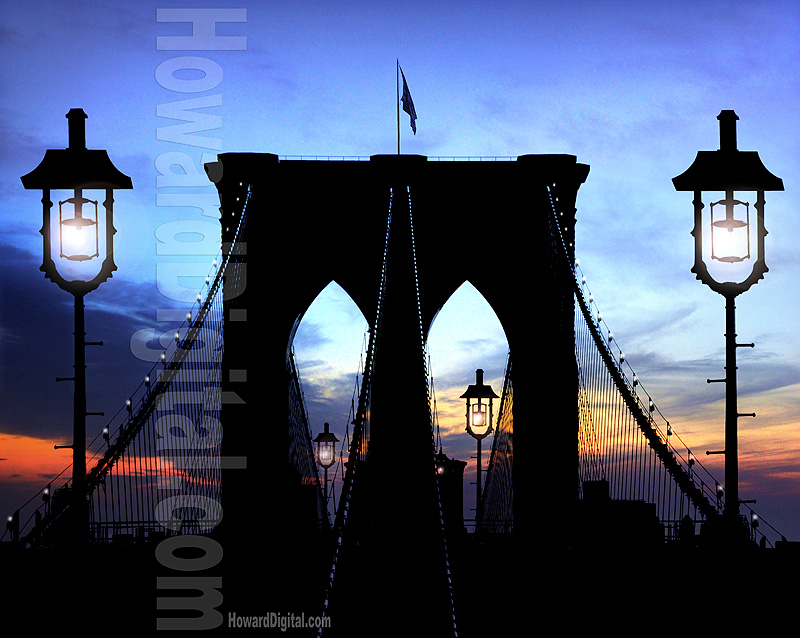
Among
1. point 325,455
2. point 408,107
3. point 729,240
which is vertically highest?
point 408,107

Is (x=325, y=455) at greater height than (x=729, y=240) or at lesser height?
lesser

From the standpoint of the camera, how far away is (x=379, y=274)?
29.9 m

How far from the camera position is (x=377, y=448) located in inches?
596

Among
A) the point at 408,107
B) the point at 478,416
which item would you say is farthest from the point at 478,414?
the point at 408,107

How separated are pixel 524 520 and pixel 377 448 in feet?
47.7

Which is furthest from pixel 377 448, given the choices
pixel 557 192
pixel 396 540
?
pixel 557 192

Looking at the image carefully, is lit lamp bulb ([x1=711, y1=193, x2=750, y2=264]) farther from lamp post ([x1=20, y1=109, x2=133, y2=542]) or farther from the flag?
the flag

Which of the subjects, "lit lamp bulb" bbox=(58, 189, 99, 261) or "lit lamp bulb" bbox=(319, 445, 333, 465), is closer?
"lit lamp bulb" bbox=(58, 189, 99, 261)

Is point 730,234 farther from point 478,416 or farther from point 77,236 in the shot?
point 478,416

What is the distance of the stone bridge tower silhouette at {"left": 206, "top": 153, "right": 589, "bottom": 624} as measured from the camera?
96.1 feet

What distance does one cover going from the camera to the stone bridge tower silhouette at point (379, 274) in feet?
96.1

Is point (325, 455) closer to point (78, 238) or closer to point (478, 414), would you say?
point (478, 414)

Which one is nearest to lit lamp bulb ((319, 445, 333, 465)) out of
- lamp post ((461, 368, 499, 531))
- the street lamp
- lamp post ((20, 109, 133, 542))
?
the street lamp

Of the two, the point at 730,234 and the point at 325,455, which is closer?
the point at 730,234
